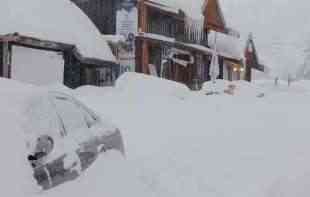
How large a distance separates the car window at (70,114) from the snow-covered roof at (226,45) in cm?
2837

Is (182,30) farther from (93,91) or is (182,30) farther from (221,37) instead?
(93,91)

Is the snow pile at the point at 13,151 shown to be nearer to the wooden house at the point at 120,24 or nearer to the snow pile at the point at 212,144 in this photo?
the snow pile at the point at 212,144

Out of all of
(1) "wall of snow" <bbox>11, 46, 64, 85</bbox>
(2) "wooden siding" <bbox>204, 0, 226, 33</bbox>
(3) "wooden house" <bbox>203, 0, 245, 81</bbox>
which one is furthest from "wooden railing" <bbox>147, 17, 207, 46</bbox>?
(1) "wall of snow" <bbox>11, 46, 64, 85</bbox>

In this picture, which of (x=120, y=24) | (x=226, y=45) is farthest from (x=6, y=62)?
(x=226, y=45)

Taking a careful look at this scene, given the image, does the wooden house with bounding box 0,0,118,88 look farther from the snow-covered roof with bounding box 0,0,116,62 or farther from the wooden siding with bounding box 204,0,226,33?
the wooden siding with bounding box 204,0,226,33

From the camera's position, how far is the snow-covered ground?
4.68 metres

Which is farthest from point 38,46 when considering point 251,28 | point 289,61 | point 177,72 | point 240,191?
point 251,28

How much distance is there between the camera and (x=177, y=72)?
103 ft

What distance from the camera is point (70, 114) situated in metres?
4.99

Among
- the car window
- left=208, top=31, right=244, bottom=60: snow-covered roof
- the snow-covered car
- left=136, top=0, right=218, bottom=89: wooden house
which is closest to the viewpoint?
the snow-covered car

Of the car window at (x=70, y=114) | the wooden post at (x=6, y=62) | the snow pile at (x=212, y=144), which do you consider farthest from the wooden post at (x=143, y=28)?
the car window at (x=70, y=114)

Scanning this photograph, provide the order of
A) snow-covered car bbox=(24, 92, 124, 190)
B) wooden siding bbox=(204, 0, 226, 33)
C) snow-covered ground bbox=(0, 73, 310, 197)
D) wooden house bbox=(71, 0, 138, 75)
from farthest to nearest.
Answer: wooden siding bbox=(204, 0, 226, 33), wooden house bbox=(71, 0, 138, 75), snow-covered ground bbox=(0, 73, 310, 197), snow-covered car bbox=(24, 92, 124, 190)

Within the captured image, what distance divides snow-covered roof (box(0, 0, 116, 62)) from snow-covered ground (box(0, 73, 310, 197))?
2.58m

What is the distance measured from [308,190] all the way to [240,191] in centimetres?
91
